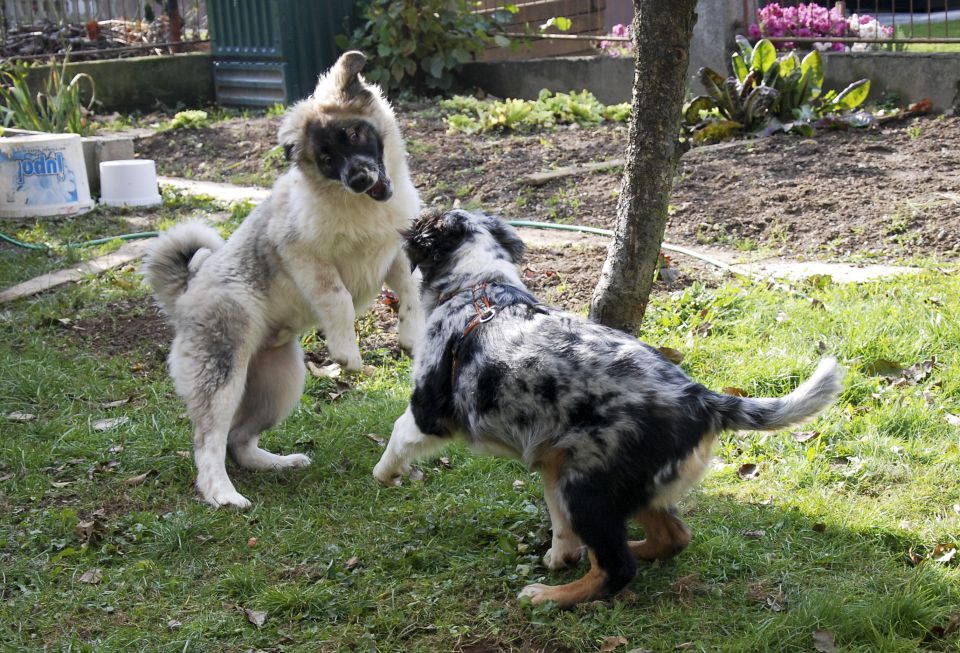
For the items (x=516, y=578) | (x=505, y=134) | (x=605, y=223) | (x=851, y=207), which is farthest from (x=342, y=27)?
(x=516, y=578)

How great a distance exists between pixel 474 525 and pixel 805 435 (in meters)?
1.67

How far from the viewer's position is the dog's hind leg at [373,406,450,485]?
405 cm

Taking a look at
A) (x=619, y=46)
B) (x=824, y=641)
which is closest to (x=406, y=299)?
(x=824, y=641)

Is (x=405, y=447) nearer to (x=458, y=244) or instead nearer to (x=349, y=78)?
(x=458, y=244)

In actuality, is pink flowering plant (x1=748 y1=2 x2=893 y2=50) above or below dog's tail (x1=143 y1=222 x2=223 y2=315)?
above

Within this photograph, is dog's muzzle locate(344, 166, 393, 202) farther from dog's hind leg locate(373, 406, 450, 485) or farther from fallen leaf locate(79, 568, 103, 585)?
fallen leaf locate(79, 568, 103, 585)

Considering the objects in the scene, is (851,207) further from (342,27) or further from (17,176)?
(342,27)

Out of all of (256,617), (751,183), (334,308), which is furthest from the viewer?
(751,183)

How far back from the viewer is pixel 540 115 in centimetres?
1170

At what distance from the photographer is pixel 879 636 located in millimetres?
3166

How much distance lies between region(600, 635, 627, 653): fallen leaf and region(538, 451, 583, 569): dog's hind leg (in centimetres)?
37

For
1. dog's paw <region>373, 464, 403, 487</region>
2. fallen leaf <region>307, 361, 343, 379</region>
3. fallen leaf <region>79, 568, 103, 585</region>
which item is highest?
dog's paw <region>373, 464, 403, 487</region>

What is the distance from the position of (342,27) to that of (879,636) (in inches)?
498

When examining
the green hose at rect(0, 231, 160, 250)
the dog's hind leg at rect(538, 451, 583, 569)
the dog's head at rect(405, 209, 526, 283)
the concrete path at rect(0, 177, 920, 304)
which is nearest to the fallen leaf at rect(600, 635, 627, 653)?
the dog's hind leg at rect(538, 451, 583, 569)
